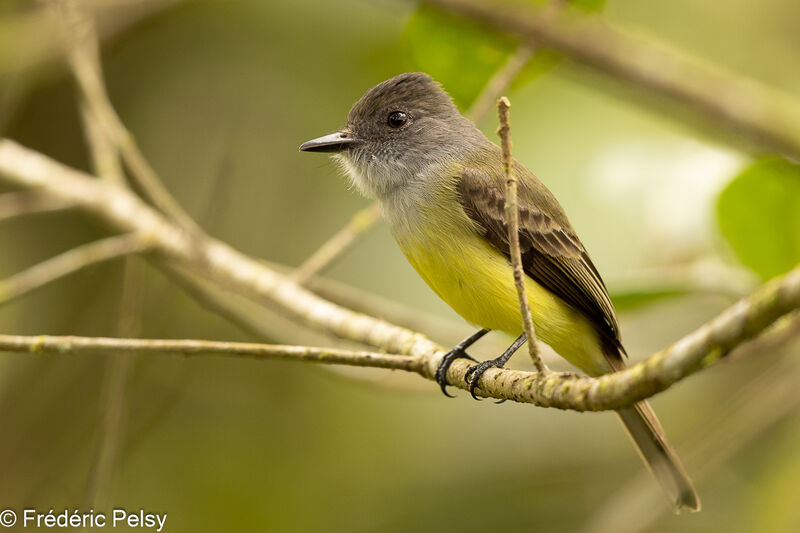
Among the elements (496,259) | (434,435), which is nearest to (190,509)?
(434,435)

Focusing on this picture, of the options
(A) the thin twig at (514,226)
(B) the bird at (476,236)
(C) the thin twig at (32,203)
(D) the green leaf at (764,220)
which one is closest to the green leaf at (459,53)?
(B) the bird at (476,236)

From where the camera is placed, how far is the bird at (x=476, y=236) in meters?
3.34

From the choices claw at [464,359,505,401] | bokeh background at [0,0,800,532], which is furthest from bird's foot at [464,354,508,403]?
bokeh background at [0,0,800,532]

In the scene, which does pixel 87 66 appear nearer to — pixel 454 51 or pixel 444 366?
pixel 454 51

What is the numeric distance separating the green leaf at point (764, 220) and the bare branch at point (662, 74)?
0.55 feet

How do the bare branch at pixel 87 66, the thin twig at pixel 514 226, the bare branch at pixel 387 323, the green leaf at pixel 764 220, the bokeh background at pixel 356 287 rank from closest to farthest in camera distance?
1. the bare branch at pixel 387 323
2. the thin twig at pixel 514 226
3. the green leaf at pixel 764 220
4. the bokeh background at pixel 356 287
5. the bare branch at pixel 87 66

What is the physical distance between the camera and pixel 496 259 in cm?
342

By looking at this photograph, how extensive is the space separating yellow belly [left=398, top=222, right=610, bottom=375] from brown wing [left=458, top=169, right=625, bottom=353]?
5cm

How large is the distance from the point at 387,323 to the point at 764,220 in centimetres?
150

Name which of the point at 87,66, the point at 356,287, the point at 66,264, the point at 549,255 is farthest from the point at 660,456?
the point at 87,66

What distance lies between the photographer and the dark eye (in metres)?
4.08

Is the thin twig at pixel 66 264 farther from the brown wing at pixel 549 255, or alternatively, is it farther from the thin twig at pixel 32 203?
the brown wing at pixel 549 255

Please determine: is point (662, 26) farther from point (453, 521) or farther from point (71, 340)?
point (71, 340)

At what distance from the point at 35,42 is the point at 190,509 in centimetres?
265
